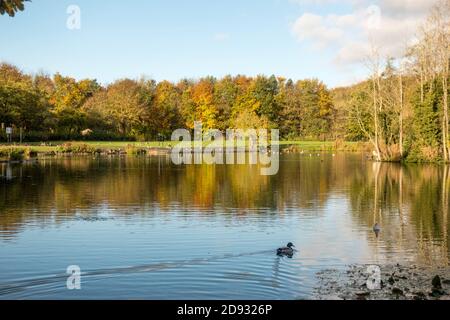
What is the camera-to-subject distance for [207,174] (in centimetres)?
3834

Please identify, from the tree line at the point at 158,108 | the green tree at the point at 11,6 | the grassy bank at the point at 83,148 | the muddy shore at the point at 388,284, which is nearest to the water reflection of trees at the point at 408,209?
the muddy shore at the point at 388,284

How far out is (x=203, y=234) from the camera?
53.4 feet

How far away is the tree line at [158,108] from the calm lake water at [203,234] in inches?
1895

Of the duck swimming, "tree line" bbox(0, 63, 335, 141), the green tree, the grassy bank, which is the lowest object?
the duck swimming

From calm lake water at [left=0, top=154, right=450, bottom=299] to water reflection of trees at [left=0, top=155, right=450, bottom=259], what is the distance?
0.06 meters

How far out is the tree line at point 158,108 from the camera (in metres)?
77.6

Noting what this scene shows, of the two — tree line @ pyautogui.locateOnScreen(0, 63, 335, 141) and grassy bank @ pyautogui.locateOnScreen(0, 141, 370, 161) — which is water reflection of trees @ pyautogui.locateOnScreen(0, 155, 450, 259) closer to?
grassy bank @ pyautogui.locateOnScreen(0, 141, 370, 161)

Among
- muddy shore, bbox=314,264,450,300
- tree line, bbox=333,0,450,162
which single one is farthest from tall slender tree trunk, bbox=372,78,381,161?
muddy shore, bbox=314,264,450,300

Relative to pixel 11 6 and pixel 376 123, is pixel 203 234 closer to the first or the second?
pixel 11 6

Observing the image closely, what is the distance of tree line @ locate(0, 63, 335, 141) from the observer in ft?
255

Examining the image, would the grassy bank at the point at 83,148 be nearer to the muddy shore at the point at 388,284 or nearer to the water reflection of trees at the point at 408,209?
the water reflection of trees at the point at 408,209

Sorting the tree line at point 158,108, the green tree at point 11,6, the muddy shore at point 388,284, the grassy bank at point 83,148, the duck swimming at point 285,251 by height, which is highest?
the tree line at point 158,108

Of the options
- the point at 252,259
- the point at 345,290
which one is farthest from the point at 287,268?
the point at 345,290

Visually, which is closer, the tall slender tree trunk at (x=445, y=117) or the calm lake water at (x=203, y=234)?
the calm lake water at (x=203, y=234)
